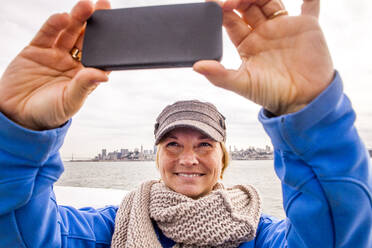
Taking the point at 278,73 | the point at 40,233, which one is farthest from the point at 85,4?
the point at 40,233

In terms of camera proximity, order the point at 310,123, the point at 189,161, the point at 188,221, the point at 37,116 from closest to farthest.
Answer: the point at 310,123
the point at 37,116
the point at 188,221
the point at 189,161

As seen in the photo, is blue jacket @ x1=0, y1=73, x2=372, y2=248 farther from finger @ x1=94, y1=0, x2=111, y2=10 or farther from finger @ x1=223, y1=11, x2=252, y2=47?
finger @ x1=94, y1=0, x2=111, y2=10

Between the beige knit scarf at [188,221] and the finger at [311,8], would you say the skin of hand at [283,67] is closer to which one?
the finger at [311,8]

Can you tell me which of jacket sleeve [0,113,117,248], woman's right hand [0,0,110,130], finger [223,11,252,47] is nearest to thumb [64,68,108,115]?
woman's right hand [0,0,110,130]

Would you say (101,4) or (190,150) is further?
(190,150)

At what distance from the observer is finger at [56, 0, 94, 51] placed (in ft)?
2.58

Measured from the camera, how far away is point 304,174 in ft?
2.34

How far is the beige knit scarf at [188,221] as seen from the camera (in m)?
1.17

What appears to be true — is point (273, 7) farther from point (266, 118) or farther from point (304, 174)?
point (304, 174)

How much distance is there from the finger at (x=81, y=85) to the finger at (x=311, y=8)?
2.11 ft

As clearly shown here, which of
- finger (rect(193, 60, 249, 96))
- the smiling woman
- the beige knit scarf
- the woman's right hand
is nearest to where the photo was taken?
finger (rect(193, 60, 249, 96))

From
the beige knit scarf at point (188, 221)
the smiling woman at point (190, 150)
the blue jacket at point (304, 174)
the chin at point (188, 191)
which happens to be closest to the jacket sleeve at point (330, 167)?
the blue jacket at point (304, 174)

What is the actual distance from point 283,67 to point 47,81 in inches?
32.1

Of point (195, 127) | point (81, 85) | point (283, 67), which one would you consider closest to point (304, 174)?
point (283, 67)
